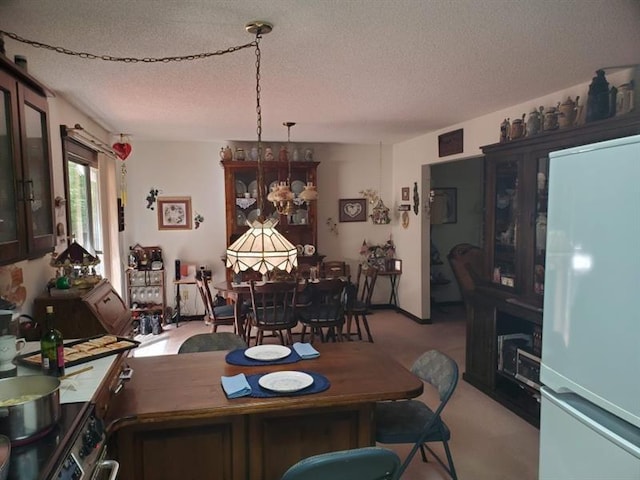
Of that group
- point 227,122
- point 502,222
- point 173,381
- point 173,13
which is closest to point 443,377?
point 173,381

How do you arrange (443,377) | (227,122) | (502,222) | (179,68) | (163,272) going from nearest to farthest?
(443,377) < (179,68) < (502,222) < (227,122) < (163,272)

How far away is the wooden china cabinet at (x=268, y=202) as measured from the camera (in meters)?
5.80

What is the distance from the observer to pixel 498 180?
3.60 metres

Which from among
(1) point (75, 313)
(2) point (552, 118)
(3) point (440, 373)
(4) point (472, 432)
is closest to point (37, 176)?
(1) point (75, 313)

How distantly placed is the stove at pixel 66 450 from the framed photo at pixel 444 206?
19.0 feet

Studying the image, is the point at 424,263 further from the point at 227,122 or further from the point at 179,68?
the point at 179,68

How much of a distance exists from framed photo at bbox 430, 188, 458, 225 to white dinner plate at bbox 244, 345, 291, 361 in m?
4.69

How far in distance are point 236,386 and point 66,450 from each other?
0.79 meters

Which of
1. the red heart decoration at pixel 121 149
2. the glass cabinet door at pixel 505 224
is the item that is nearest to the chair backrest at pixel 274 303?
the glass cabinet door at pixel 505 224

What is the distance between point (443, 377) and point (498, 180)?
198 cm

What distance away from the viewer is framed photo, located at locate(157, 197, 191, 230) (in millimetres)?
5938

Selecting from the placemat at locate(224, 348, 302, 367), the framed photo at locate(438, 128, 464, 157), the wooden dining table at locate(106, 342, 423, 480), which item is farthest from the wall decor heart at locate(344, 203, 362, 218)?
the wooden dining table at locate(106, 342, 423, 480)

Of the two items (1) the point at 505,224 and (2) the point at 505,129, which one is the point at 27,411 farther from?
(2) the point at 505,129

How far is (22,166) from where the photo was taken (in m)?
2.02
